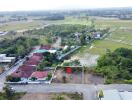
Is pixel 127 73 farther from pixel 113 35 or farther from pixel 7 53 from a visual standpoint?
pixel 113 35

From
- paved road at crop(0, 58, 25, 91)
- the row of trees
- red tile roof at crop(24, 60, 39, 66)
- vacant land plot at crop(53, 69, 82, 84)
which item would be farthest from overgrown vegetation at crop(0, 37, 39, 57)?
the row of trees

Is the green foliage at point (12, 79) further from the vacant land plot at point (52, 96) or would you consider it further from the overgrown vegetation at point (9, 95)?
the vacant land plot at point (52, 96)

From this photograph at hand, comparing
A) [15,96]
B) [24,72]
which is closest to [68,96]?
[15,96]

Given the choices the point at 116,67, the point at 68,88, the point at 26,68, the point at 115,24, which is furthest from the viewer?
the point at 115,24

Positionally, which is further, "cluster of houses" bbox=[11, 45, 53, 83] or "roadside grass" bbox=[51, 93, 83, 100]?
"cluster of houses" bbox=[11, 45, 53, 83]

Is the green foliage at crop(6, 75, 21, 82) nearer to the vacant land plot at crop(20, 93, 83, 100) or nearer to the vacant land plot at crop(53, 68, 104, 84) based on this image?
the vacant land plot at crop(20, 93, 83, 100)

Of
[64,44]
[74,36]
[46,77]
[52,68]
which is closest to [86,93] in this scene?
[46,77]

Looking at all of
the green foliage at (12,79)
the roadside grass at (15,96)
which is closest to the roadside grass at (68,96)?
the roadside grass at (15,96)

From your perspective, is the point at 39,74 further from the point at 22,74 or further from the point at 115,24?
the point at 115,24
